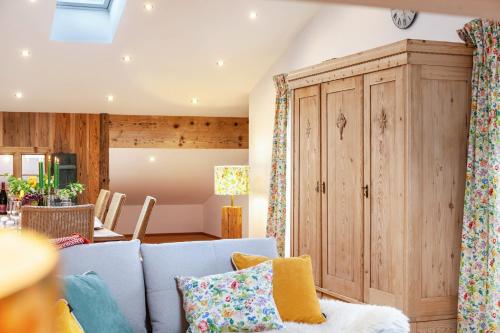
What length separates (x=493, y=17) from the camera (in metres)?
2.27

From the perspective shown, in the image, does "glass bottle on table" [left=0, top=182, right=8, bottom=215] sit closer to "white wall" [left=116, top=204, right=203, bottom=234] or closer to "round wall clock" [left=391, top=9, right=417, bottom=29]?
"round wall clock" [left=391, top=9, right=417, bottom=29]

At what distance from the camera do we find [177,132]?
8.80 metres

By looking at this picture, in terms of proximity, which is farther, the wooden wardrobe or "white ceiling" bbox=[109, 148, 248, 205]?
"white ceiling" bbox=[109, 148, 248, 205]

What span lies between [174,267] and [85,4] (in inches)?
176

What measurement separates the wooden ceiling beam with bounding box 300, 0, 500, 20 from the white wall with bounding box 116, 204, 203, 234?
8.76 m

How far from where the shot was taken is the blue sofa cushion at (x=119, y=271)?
9.65 ft

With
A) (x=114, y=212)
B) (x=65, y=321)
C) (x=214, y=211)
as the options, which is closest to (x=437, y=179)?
(x=65, y=321)

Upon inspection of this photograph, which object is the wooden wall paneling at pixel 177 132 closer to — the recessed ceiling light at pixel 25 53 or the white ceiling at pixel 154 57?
the white ceiling at pixel 154 57

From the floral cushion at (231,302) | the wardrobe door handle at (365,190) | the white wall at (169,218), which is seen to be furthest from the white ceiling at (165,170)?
the floral cushion at (231,302)

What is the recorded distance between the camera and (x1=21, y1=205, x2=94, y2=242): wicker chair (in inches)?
159

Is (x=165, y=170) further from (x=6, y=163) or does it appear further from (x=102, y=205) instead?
(x=102, y=205)

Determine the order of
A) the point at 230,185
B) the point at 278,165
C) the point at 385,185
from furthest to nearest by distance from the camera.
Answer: the point at 230,185, the point at 278,165, the point at 385,185

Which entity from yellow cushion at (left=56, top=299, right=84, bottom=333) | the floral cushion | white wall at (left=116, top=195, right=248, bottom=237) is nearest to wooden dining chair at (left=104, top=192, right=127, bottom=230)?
the floral cushion

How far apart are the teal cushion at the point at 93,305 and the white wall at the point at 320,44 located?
10.3ft
